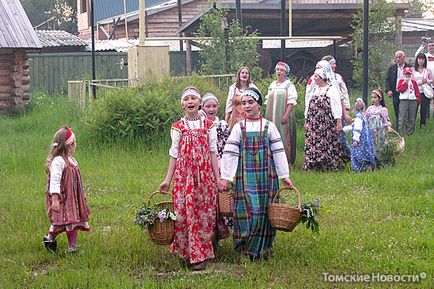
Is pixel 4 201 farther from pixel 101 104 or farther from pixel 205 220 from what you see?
pixel 101 104

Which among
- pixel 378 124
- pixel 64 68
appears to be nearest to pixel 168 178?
pixel 378 124

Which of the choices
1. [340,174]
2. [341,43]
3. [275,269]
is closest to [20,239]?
[275,269]

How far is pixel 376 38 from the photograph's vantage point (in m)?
23.4

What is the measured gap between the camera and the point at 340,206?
8.92 meters

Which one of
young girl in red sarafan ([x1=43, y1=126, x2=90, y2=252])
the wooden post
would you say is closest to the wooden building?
the wooden post

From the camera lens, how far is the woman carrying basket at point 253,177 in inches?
264

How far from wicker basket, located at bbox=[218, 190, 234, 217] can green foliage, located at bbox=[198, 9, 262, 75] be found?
1192cm

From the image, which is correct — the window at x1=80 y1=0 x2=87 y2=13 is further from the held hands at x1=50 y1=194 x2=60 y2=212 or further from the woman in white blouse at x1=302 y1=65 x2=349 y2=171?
the held hands at x1=50 y1=194 x2=60 y2=212

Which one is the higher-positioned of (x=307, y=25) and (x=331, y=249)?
(x=307, y=25)

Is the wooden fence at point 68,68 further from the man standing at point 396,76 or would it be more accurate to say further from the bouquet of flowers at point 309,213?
the bouquet of flowers at point 309,213

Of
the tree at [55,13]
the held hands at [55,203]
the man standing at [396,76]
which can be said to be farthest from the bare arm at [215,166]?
the tree at [55,13]

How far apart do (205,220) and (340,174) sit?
4978 mm

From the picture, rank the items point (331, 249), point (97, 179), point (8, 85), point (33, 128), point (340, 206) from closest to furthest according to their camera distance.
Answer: point (331, 249)
point (340, 206)
point (97, 179)
point (33, 128)
point (8, 85)

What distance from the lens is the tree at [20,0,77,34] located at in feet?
169
